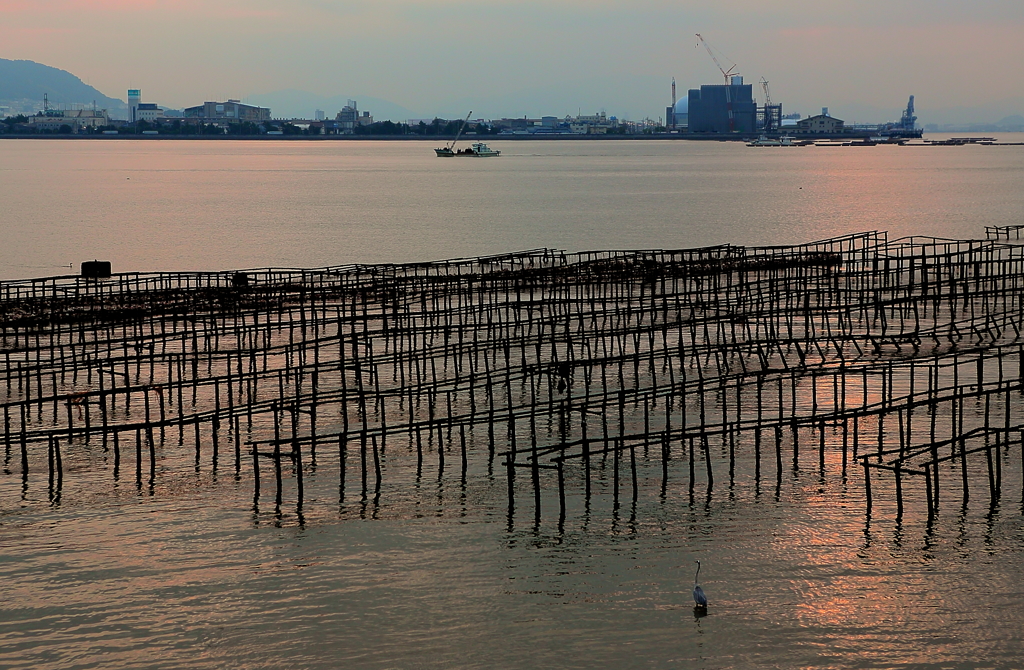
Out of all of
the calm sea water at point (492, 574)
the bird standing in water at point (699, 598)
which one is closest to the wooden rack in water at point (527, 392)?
the calm sea water at point (492, 574)

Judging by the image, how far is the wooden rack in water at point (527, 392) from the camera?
24.3 meters

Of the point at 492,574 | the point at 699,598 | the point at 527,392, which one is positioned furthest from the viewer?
the point at 527,392

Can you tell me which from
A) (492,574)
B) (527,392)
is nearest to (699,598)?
(492,574)

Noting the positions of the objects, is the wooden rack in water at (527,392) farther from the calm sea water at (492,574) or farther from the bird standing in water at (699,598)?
the bird standing in water at (699,598)

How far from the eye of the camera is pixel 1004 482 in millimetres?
23891

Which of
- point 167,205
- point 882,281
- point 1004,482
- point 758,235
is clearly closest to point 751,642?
point 1004,482

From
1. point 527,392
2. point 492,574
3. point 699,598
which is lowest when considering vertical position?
point 492,574

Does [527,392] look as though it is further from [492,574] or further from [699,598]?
[699,598]

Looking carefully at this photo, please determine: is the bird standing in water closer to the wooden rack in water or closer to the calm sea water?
the calm sea water

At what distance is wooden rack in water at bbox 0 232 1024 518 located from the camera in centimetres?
2430

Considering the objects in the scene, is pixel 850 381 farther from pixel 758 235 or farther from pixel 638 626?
pixel 758 235

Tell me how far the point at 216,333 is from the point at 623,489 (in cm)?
1634

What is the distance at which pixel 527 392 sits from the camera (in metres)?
32.7

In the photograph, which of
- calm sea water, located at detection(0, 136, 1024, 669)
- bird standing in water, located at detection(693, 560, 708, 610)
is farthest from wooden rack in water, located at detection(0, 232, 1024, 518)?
bird standing in water, located at detection(693, 560, 708, 610)
